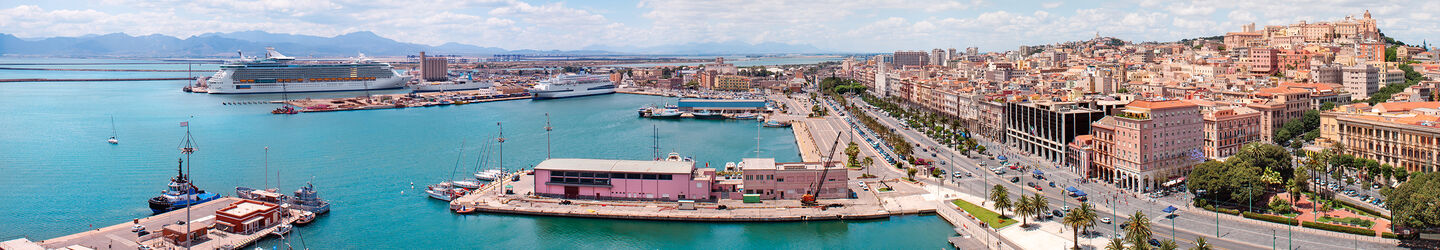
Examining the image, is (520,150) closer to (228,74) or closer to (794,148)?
(794,148)

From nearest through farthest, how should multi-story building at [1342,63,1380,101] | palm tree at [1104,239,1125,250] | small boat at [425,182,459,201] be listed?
1. palm tree at [1104,239,1125,250]
2. small boat at [425,182,459,201]
3. multi-story building at [1342,63,1380,101]

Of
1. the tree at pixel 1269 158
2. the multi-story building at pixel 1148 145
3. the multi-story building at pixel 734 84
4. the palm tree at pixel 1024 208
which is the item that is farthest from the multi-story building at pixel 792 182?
the multi-story building at pixel 734 84

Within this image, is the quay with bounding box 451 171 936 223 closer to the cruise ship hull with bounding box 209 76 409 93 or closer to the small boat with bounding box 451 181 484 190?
the small boat with bounding box 451 181 484 190

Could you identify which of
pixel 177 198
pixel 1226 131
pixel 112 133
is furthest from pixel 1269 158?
pixel 112 133

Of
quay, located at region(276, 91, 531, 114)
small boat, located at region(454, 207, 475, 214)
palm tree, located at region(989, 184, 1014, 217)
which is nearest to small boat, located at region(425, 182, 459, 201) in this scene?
small boat, located at region(454, 207, 475, 214)

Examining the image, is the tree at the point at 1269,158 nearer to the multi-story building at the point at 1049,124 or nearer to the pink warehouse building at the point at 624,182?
the multi-story building at the point at 1049,124

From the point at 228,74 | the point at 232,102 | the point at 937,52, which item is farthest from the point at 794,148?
the point at 937,52

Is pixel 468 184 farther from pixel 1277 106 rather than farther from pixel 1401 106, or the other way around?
pixel 1401 106
